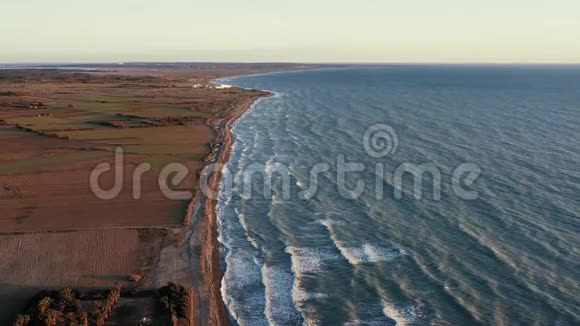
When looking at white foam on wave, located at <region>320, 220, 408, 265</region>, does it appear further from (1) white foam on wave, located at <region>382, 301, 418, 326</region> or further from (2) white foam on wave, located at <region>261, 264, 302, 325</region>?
(1) white foam on wave, located at <region>382, 301, 418, 326</region>

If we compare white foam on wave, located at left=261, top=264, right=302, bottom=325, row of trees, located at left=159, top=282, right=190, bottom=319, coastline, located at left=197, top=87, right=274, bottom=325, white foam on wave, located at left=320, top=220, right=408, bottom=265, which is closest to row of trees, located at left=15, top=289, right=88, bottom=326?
row of trees, located at left=159, top=282, right=190, bottom=319

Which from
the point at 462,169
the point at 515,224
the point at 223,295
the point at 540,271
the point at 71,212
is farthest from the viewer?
the point at 462,169

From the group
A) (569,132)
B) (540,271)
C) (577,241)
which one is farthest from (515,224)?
(569,132)

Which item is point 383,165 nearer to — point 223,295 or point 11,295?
point 223,295

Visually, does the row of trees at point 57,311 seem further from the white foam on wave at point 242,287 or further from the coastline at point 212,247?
the white foam on wave at point 242,287

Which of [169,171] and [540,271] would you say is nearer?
[540,271]

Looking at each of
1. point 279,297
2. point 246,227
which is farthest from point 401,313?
point 246,227

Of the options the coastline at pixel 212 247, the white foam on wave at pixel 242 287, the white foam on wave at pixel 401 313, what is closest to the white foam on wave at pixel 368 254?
the white foam on wave at pixel 401 313

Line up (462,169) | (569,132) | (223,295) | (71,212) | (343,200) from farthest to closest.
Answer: (569,132) → (462,169) → (343,200) → (71,212) → (223,295)
